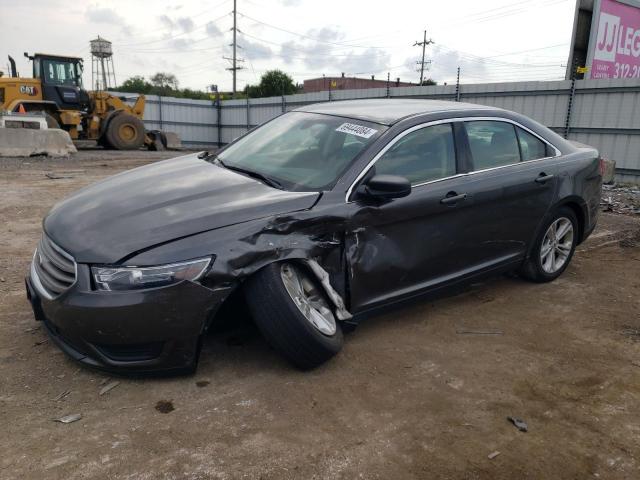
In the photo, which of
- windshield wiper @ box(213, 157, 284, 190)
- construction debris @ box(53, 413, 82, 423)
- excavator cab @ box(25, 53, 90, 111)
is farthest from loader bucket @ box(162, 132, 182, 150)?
construction debris @ box(53, 413, 82, 423)

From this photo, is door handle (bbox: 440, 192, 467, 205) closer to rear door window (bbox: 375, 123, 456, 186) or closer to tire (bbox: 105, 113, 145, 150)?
rear door window (bbox: 375, 123, 456, 186)

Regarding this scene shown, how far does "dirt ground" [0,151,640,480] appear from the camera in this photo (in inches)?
90.5

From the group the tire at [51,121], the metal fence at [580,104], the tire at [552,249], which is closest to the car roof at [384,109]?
the tire at [552,249]

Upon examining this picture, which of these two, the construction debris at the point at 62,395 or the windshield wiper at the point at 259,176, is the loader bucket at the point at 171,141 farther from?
the construction debris at the point at 62,395

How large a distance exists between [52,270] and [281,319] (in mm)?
1278

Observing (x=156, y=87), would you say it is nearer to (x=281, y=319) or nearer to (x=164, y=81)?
(x=164, y=81)

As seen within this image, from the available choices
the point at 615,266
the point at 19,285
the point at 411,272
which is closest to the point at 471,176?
the point at 411,272

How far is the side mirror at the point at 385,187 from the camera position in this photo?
10.2ft

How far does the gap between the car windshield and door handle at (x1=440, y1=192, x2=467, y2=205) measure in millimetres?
642

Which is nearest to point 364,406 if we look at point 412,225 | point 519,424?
point 519,424

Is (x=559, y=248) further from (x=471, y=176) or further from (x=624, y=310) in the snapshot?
(x=471, y=176)

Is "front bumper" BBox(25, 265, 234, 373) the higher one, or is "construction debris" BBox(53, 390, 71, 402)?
"front bumper" BBox(25, 265, 234, 373)

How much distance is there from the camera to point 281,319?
110 inches

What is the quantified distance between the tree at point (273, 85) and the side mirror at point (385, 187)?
178 feet
